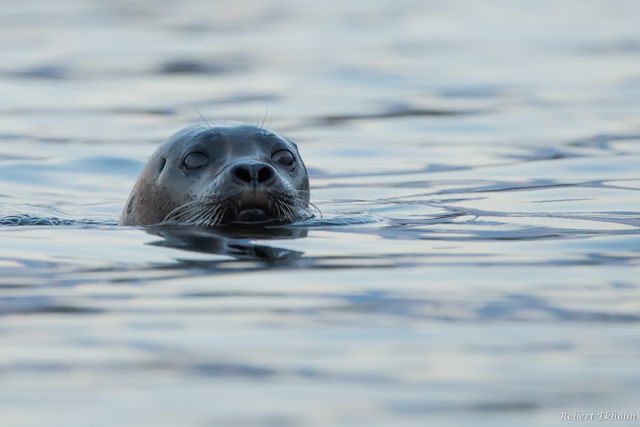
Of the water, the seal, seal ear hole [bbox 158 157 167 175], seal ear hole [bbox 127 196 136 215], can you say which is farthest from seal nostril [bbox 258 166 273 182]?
seal ear hole [bbox 127 196 136 215]

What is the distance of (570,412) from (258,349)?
3.52ft

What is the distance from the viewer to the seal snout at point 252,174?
7.23 meters

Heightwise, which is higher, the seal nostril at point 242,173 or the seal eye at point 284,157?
the seal nostril at point 242,173

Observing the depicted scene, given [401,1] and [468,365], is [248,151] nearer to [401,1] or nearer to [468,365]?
[468,365]

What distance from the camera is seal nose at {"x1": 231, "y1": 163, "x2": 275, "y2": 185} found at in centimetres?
723

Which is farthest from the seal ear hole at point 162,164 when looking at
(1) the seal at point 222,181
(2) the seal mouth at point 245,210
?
(2) the seal mouth at point 245,210

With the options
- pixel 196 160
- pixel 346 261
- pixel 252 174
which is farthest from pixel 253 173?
pixel 346 261

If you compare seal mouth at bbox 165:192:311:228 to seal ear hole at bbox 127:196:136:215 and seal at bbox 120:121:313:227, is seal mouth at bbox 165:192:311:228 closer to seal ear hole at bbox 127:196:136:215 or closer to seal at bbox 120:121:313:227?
seal at bbox 120:121:313:227

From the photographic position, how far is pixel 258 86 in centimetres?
1686

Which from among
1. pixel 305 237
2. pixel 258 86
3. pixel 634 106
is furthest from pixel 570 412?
pixel 258 86

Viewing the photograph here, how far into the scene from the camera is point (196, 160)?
7.87 meters

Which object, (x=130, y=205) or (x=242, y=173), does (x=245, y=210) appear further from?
(x=130, y=205)

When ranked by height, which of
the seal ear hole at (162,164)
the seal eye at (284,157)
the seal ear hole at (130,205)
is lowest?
the seal ear hole at (130,205)

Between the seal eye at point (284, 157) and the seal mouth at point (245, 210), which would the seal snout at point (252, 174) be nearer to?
the seal mouth at point (245, 210)
